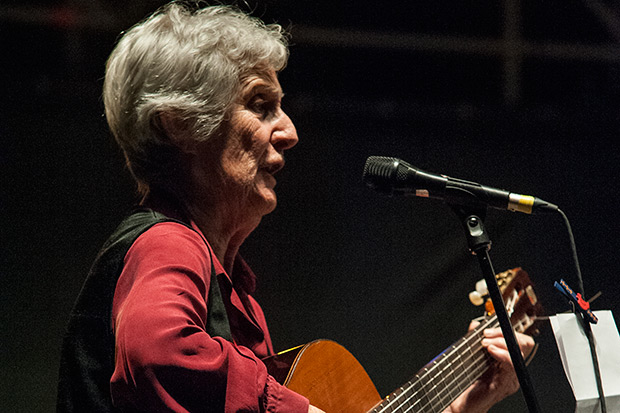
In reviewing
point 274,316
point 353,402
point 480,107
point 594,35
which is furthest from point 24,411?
point 594,35

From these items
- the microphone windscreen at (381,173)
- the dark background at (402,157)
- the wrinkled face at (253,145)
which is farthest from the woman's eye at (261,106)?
the dark background at (402,157)

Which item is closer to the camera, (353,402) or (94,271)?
(94,271)

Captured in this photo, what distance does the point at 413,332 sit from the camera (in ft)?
8.14

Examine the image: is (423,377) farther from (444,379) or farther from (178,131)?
(178,131)

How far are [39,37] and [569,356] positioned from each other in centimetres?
193

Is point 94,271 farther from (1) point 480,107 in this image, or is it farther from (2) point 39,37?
(1) point 480,107

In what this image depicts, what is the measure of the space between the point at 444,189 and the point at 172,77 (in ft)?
2.28

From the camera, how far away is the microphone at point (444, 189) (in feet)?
4.40

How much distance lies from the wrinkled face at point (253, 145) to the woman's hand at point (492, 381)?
31.2 inches

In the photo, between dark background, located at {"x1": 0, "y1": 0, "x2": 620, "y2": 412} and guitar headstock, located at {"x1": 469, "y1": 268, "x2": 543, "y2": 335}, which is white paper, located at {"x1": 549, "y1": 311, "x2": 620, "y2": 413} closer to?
guitar headstock, located at {"x1": 469, "y1": 268, "x2": 543, "y2": 335}

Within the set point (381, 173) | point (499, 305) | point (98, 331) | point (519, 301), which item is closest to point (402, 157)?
point (519, 301)

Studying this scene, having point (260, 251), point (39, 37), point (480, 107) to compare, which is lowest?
point (260, 251)

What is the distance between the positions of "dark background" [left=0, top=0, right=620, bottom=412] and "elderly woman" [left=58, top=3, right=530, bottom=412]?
583 millimetres

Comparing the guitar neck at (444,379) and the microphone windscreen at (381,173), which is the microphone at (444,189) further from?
the guitar neck at (444,379)
